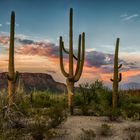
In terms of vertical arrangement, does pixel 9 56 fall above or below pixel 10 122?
above

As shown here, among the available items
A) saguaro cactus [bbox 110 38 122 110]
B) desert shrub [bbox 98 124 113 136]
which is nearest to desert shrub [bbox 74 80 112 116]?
saguaro cactus [bbox 110 38 122 110]

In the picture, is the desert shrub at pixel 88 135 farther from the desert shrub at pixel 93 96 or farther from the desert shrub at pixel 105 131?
the desert shrub at pixel 93 96

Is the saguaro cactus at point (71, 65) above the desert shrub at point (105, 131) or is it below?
above

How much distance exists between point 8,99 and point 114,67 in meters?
5.46

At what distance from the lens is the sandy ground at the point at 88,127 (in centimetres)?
1225

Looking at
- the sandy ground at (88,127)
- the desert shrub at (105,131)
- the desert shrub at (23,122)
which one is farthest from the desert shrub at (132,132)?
the desert shrub at (23,122)

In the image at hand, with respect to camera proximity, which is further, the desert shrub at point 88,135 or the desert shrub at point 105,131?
the desert shrub at point 105,131

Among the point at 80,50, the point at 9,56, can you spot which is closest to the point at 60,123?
the point at 9,56

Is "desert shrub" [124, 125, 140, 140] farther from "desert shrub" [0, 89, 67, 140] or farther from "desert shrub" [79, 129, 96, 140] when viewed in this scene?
"desert shrub" [0, 89, 67, 140]

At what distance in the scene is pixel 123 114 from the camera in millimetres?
15867

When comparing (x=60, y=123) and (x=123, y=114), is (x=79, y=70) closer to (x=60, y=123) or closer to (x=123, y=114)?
(x=123, y=114)

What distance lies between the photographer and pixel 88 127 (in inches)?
522

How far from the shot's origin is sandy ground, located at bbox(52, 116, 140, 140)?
40.2ft

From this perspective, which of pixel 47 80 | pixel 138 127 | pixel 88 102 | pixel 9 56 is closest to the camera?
pixel 138 127
